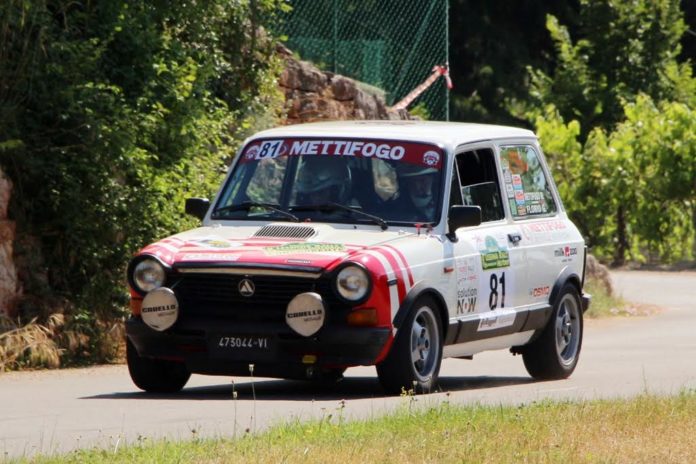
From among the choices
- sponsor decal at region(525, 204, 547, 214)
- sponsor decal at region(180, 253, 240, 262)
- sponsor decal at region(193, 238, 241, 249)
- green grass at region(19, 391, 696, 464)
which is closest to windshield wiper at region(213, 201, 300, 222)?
sponsor decal at region(193, 238, 241, 249)

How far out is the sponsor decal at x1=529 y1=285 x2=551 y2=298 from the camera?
13.1 metres

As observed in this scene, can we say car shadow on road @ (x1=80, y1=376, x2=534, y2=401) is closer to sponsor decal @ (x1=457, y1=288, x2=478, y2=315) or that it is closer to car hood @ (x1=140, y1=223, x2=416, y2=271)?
sponsor decal @ (x1=457, y1=288, x2=478, y2=315)

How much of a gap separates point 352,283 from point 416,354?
2.71 ft

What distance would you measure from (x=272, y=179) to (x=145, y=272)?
1.50m

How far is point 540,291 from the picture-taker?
13.2 meters

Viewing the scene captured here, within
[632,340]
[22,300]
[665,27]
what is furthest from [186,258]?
[665,27]

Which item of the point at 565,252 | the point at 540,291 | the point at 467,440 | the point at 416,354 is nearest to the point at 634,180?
the point at 565,252

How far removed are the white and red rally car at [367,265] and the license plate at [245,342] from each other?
0.04 ft

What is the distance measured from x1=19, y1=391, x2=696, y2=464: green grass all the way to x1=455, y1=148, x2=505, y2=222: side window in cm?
269

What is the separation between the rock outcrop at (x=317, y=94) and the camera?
2097 cm

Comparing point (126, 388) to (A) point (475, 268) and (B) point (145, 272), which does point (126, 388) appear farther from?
(A) point (475, 268)

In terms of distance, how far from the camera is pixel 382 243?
11.4 metres

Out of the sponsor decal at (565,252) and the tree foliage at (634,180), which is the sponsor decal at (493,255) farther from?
the tree foliage at (634,180)

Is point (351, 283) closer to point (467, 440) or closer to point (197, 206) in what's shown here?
point (197, 206)
